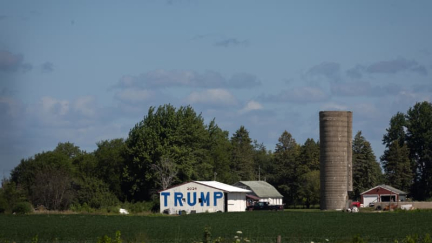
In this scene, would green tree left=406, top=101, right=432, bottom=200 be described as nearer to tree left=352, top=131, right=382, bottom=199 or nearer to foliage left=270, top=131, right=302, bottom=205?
tree left=352, top=131, right=382, bottom=199

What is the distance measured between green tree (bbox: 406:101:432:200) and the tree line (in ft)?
0.53

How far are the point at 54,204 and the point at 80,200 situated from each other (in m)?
3.09

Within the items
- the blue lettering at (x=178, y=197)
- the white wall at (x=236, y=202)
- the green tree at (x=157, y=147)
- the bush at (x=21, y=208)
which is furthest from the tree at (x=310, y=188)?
the bush at (x=21, y=208)

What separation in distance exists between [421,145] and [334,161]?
1593 inches

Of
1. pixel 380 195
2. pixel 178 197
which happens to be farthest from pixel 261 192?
pixel 178 197

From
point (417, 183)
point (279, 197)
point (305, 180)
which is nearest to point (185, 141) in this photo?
point (279, 197)

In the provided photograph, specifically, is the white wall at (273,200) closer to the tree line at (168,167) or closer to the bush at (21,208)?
the tree line at (168,167)

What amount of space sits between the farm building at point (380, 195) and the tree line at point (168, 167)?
10.1 m

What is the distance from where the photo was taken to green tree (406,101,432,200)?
11425cm

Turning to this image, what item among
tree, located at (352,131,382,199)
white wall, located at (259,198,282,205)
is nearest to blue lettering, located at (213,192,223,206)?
white wall, located at (259,198,282,205)

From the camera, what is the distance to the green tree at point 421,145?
114m

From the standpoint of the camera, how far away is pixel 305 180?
114062 mm

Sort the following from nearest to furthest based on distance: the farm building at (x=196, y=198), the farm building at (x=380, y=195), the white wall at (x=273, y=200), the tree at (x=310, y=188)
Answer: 1. the farm building at (x=196, y=198)
2. the farm building at (x=380, y=195)
3. the white wall at (x=273, y=200)
4. the tree at (x=310, y=188)

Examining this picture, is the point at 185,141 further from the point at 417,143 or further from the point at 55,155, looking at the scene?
the point at 417,143
